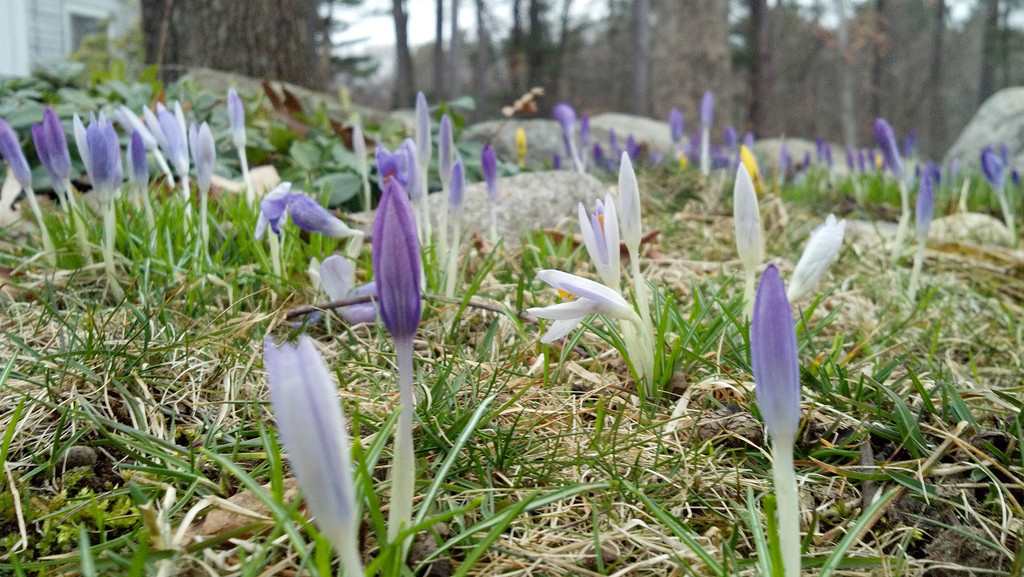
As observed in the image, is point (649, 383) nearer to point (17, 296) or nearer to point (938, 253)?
point (17, 296)

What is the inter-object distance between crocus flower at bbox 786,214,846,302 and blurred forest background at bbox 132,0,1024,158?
4.40 metres

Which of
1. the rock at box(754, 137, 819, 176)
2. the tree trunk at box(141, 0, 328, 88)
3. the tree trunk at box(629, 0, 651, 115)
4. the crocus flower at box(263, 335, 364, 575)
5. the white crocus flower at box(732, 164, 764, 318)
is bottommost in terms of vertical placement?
the crocus flower at box(263, 335, 364, 575)

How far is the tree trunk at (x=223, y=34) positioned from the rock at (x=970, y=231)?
14.7ft

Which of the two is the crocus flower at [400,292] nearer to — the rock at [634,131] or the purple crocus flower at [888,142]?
the purple crocus flower at [888,142]

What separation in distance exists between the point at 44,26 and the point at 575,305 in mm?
18102

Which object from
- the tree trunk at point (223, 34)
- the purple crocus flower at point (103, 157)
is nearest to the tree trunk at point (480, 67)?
the tree trunk at point (223, 34)

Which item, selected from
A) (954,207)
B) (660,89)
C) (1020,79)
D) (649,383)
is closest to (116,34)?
(660,89)

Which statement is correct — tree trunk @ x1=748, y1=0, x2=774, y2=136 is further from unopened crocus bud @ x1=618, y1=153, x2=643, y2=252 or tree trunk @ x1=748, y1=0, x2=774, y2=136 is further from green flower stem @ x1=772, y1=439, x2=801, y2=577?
green flower stem @ x1=772, y1=439, x2=801, y2=577

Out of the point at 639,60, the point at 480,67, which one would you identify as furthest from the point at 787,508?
the point at 480,67

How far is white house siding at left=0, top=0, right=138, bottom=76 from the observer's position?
717 centimetres

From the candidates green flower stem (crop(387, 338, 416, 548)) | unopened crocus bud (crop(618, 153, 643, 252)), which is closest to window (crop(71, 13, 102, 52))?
unopened crocus bud (crop(618, 153, 643, 252))

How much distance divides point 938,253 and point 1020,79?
97.2 ft

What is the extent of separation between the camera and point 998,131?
7656 millimetres

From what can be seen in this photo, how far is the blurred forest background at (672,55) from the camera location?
5.25 metres
